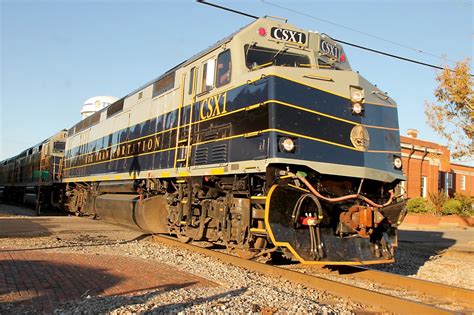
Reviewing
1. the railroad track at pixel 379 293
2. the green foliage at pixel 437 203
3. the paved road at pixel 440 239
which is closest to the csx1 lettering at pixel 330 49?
the railroad track at pixel 379 293

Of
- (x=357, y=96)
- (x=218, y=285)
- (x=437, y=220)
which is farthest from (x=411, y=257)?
(x=437, y=220)

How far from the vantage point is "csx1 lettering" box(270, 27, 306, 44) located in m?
8.19

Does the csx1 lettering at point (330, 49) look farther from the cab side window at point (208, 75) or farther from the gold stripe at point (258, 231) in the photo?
the gold stripe at point (258, 231)

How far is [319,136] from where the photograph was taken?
7199 millimetres

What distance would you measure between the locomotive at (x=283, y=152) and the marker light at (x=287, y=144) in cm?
2

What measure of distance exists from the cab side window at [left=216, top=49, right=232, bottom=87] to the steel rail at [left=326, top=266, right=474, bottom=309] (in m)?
4.24

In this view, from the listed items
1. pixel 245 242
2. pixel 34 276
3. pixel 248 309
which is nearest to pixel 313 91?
pixel 245 242

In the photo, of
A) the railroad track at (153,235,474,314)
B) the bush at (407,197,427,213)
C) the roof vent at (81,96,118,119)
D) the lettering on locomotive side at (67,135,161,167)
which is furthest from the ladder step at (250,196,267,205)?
the roof vent at (81,96,118,119)

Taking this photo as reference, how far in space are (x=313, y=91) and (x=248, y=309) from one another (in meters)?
3.98

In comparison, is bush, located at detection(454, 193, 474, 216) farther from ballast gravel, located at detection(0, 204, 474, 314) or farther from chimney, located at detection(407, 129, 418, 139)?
ballast gravel, located at detection(0, 204, 474, 314)

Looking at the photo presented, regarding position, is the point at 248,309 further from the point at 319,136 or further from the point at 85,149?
the point at 85,149

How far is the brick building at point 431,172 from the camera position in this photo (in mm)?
32469

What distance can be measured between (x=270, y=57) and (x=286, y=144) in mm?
2085

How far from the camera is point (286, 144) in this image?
6.77 m
